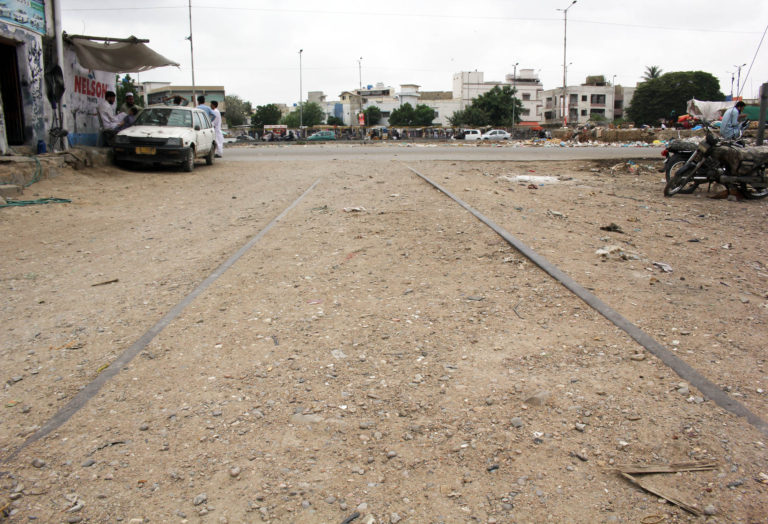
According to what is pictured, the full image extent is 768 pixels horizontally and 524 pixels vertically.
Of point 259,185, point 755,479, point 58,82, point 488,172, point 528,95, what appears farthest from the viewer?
point 528,95

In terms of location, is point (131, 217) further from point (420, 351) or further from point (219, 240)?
point (420, 351)

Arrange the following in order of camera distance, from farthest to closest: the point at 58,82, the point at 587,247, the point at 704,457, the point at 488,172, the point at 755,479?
the point at 488,172, the point at 58,82, the point at 587,247, the point at 704,457, the point at 755,479

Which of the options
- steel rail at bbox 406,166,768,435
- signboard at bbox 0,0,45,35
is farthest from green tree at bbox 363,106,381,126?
steel rail at bbox 406,166,768,435

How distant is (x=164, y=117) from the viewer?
1366cm

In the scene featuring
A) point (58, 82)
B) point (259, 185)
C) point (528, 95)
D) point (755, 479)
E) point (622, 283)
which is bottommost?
point (755, 479)

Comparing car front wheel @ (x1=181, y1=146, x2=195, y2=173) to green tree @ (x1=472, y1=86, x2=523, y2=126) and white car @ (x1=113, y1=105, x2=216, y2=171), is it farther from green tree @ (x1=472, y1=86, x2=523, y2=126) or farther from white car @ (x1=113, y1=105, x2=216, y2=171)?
green tree @ (x1=472, y1=86, x2=523, y2=126)

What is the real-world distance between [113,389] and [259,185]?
8823 millimetres

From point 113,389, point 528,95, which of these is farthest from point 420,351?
point 528,95

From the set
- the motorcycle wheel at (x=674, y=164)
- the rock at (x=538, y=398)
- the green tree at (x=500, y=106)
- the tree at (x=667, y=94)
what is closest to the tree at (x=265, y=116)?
the green tree at (x=500, y=106)

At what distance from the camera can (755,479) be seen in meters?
1.99

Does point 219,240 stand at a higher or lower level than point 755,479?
higher

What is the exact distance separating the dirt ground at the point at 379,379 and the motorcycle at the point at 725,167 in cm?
356

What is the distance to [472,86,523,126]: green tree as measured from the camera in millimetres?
70938

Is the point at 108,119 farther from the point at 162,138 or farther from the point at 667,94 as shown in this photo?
the point at 667,94
